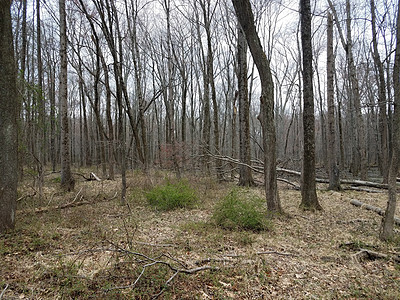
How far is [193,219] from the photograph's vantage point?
17.4 feet

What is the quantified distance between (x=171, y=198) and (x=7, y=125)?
3.87 meters

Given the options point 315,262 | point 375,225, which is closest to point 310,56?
point 375,225

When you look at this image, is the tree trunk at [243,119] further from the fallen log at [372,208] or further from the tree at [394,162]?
the tree at [394,162]

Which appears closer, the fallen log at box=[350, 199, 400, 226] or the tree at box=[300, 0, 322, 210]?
the fallen log at box=[350, 199, 400, 226]

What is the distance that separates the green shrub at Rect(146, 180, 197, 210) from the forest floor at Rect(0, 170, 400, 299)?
735mm

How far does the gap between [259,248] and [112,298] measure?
90.3 inches

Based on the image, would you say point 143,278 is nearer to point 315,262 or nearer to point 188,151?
point 315,262

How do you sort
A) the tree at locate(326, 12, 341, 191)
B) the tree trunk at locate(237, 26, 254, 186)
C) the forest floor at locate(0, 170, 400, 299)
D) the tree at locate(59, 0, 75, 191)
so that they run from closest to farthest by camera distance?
the forest floor at locate(0, 170, 400, 299), the tree at locate(59, 0, 75, 191), the tree at locate(326, 12, 341, 191), the tree trunk at locate(237, 26, 254, 186)

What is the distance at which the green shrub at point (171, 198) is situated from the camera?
6.25 m

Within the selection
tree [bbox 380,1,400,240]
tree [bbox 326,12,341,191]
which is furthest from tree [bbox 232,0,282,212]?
tree [bbox 326,12,341,191]

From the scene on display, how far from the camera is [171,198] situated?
6.28 metres

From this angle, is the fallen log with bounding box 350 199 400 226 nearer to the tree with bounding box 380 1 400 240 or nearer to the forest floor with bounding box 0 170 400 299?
the forest floor with bounding box 0 170 400 299

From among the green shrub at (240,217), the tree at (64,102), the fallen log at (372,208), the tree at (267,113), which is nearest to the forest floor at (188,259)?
the green shrub at (240,217)

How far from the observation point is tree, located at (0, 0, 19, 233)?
377 cm
